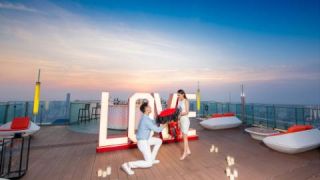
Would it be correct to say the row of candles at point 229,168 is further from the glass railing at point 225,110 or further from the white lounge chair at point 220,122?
the glass railing at point 225,110

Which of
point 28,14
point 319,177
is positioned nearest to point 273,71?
point 319,177

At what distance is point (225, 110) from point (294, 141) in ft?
22.0

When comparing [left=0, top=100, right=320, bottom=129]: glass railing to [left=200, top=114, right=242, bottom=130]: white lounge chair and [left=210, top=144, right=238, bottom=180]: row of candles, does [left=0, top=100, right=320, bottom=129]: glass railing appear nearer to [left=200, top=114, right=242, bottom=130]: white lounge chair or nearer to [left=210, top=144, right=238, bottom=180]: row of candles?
[left=200, top=114, right=242, bottom=130]: white lounge chair

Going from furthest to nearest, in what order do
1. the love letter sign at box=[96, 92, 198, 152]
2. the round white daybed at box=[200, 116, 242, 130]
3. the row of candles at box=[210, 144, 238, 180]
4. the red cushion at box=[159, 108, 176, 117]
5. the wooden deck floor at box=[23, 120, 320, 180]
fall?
the round white daybed at box=[200, 116, 242, 130] → the red cushion at box=[159, 108, 176, 117] → the love letter sign at box=[96, 92, 198, 152] → the wooden deck floor at box=[23, 120, 320, 180] → the row of candles at box=[210, 144, 238, 180]

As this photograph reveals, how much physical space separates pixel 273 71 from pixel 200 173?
1577 centimetres

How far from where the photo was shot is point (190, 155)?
3.45 metres

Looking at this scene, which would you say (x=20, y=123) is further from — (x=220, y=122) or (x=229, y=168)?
(x=220, y=122)

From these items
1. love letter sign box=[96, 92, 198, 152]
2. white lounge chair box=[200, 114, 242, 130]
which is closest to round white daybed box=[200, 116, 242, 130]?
white lounge chair box=[200, 114, 242, 130]

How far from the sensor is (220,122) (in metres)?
6.50

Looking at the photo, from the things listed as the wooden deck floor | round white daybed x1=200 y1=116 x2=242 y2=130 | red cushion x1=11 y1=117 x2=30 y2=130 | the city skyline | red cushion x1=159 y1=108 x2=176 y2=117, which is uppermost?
the city skyline

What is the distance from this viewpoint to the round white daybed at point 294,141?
11.1 ft

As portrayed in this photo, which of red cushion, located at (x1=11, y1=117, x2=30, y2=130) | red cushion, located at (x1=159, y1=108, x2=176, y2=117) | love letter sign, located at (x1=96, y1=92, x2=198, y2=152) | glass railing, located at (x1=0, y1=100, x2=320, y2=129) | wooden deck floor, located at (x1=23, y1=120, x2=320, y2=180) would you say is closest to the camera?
wooden deck floor, located at (x1=23, y1=120, x2=320, y2=180)

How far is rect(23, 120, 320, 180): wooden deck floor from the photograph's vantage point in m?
2.41

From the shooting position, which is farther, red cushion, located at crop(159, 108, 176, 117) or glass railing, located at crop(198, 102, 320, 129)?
glass railing, located at crop(198, 102, 320, 129)
